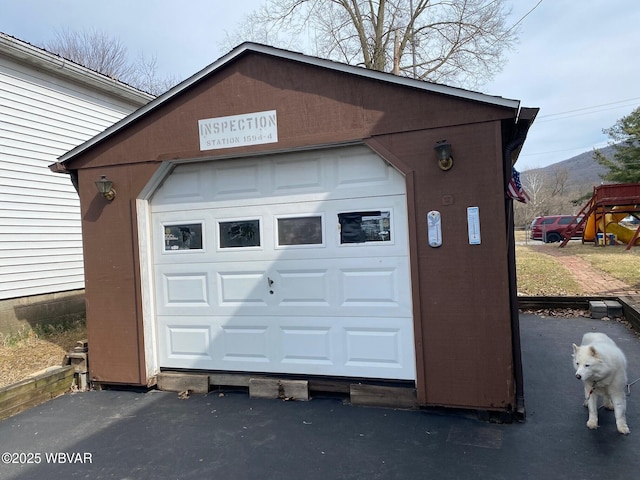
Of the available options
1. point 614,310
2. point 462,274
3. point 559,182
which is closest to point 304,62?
point 462,274

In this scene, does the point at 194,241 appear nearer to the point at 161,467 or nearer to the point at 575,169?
the point at 161,467

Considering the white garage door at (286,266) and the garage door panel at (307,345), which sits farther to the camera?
the garage door panel at (307,345)

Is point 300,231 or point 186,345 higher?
point 300,231

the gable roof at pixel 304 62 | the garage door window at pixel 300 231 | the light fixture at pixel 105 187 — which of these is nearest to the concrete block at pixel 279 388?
the garage door window at pixel 300 231

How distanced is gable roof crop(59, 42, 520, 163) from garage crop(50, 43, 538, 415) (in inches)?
0.7

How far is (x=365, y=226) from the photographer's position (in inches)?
173

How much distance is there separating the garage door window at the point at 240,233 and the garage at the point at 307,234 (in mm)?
17

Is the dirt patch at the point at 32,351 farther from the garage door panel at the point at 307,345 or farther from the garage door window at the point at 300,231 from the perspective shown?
the garage door window at the point at 300,231

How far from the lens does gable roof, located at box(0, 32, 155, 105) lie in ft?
22.8

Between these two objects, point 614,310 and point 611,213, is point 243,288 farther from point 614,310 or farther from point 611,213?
point 611,213

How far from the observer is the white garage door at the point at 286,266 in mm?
4316

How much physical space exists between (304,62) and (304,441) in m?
3.50

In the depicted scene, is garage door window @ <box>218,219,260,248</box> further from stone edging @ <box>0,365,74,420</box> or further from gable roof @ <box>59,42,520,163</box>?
stone edging @ <box>0,365,74,420</box>

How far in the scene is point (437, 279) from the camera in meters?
4.01
